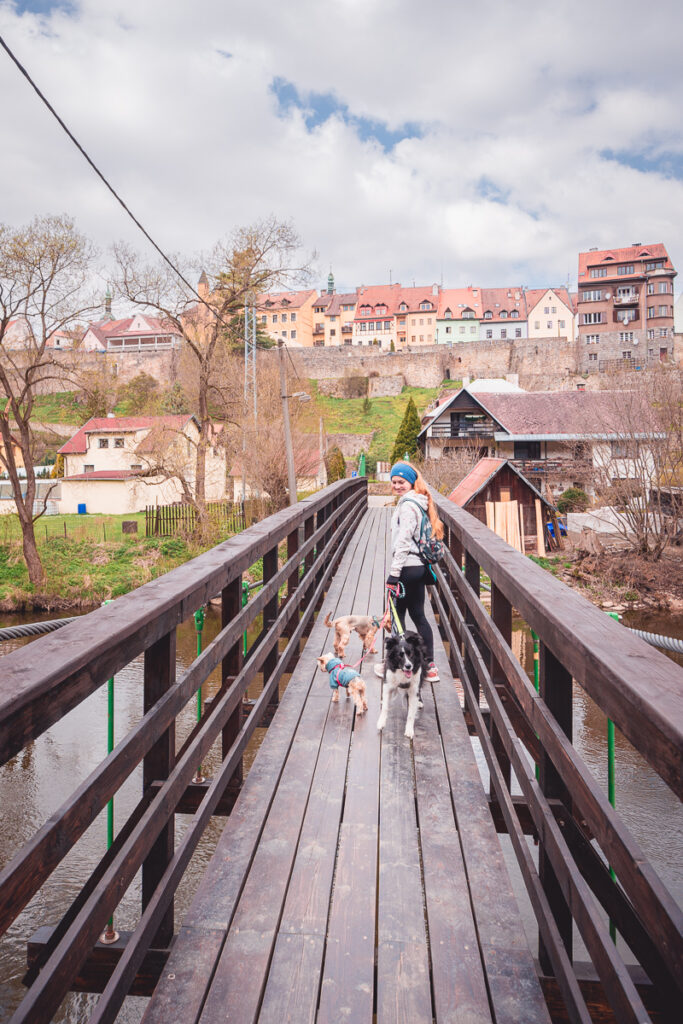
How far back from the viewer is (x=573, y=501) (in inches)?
1156

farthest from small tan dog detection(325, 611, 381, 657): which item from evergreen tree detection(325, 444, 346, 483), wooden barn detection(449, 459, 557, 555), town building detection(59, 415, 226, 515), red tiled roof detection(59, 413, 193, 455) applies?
evergreen tree detection(325, 444, 346, 483)

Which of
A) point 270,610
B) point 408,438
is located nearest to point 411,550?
point 270,610

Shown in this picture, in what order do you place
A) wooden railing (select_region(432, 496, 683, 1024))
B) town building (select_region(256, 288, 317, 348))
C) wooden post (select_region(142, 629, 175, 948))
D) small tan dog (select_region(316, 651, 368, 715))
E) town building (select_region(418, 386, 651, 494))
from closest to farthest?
wooden railing (select_region(432, 496, 683, 1024))
wooden post (select_region(142, 629, 175, 948))
small tan dog (select_region(316, 651, 368, 715))
town building (select_region(418, 386, 651, 494))
town building (select_region(256, 288, 317, 348))

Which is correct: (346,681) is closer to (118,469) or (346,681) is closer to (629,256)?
(118,469)

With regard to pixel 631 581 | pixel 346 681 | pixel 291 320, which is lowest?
pixel 631 581

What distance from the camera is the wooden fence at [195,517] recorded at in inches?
981

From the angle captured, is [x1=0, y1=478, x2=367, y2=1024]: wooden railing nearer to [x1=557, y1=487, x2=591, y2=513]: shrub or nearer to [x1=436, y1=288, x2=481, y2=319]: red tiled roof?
[x1=557, y1=487, x2=591, y2=513]: shrub

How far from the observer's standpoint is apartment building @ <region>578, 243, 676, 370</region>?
64125mm

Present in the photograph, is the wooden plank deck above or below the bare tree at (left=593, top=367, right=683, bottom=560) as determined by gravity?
below

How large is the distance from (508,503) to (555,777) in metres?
25.0

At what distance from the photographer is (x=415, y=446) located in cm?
4031

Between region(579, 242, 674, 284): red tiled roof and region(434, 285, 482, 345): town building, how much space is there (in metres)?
14.9

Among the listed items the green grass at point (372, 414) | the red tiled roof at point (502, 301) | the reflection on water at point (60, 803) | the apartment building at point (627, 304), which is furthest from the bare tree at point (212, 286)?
the red tiled roof at point (502, 301)

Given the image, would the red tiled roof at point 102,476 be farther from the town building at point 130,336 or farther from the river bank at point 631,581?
the town building at point 130,336
